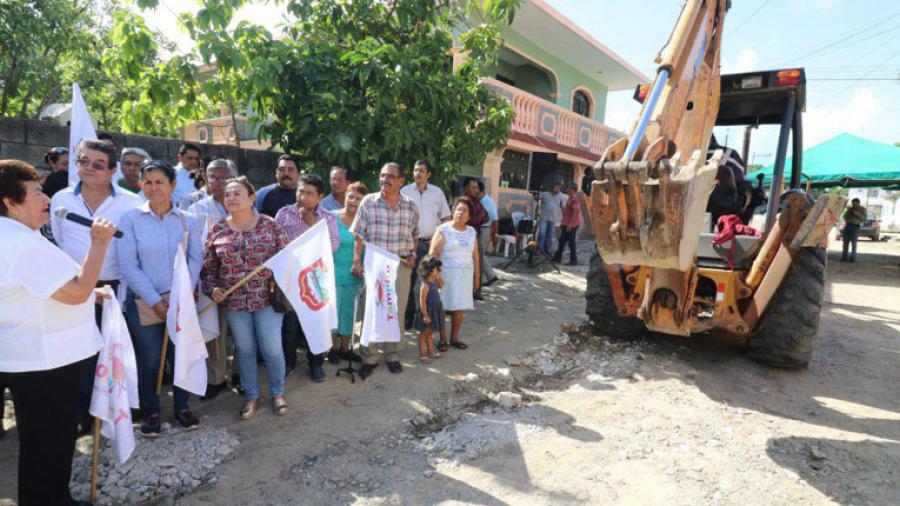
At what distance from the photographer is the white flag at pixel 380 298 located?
3914mm

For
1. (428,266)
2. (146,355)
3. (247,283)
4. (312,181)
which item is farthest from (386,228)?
(146,355)

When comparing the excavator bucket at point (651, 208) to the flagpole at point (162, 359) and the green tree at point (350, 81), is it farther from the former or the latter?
the green tree at point (350, 81)

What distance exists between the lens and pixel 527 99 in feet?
36.4

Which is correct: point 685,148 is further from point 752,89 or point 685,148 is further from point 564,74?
point 564,74

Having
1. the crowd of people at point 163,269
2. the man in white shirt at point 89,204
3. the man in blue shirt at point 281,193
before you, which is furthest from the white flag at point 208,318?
the man in blue shirt at point 281,193

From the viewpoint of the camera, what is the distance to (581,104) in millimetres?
15930

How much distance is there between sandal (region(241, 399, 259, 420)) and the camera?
3.19 meters

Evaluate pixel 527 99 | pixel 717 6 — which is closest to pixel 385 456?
pixel 717 6

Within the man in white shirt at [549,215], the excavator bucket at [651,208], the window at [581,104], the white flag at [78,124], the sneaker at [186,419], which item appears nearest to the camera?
the excavator bucket at [651,208]

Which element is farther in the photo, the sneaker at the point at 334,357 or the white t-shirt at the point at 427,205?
the white t-shirt at the point at 427,205

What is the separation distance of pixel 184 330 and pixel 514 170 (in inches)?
419

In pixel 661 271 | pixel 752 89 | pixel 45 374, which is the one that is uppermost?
pixel 752 89

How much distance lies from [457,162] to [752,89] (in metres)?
3.26

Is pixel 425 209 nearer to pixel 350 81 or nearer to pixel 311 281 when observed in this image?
pixel 350 81
